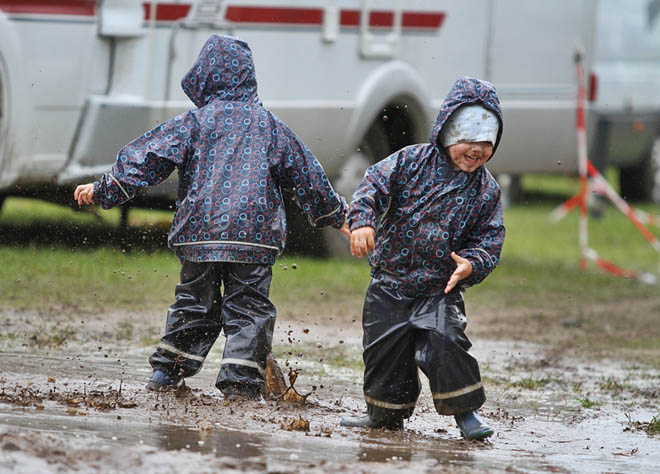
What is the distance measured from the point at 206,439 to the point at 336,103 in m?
5.25

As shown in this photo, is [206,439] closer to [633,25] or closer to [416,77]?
[416,77]

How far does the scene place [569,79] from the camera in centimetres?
1129

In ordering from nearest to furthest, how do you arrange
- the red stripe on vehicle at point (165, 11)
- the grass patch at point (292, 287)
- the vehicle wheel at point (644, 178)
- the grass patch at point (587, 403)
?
the grass patch at point (587, 403)
the grass patch at point (292, 287)
the red stripe on vehicle at point (165, 11)
the vehicle wheel at point (644, 178)

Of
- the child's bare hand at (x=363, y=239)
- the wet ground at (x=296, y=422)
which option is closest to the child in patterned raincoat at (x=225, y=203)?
the wet ground at (x=296, y=422)

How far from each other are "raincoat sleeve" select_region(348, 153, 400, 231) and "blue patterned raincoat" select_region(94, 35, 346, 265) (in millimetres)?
465

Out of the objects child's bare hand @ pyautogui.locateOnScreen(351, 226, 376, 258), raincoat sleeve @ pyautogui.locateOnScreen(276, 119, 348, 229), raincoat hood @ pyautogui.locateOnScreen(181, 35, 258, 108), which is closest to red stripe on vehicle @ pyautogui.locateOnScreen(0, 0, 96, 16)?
raincoat hood @ pyautogui.locateOnScreen(181, 35, 258, 108)

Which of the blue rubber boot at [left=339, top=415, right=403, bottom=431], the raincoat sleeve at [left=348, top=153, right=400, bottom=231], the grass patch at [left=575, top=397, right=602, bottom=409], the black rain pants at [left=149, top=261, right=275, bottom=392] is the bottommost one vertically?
the grass patch at [left=575, top=397, right=602, bottom=409]

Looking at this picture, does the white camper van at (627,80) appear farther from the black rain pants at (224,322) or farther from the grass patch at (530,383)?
the black rain pants at (224,322)

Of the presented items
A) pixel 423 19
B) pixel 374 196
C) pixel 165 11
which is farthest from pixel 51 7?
pixel 374 196

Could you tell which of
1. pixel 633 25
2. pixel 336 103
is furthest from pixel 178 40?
pixel 633 25

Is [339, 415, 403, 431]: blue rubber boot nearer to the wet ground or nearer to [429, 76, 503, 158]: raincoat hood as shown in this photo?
the wet ground

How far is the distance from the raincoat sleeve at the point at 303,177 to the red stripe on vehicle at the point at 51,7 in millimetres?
3205

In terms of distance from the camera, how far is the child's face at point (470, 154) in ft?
16.4

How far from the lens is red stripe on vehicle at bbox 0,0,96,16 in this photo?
316 inches
